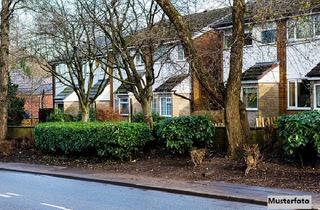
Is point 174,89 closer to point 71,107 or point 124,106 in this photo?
point 124,106

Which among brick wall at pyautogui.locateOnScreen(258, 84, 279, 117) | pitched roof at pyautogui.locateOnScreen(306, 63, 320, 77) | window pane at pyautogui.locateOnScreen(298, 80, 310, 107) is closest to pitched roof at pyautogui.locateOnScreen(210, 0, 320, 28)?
pitched roof at pyautogui.locateOnScreen(306, 63, 320, 77)

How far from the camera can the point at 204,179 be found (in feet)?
52.9

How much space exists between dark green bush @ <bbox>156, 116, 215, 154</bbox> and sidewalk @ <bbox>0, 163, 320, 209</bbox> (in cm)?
232

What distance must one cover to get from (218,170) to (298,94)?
15975 mm

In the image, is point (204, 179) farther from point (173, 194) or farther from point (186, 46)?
point (186, 46)

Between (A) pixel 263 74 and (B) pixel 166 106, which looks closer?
(A) pixel 263 74

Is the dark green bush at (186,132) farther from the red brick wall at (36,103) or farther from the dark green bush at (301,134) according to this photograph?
the red brick wall at (36,103)

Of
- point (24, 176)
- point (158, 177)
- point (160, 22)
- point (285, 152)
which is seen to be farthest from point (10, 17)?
point (285, 152)

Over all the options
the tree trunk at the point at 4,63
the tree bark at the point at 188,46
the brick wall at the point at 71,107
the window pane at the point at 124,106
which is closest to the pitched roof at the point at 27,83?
the brick wall at the point at 71,107

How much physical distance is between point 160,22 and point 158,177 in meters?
8.75

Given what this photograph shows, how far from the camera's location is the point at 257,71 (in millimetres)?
32625

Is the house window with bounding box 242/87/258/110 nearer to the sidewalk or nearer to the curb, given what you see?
the sidewalk

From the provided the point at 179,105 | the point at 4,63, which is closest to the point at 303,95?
the point at 179,105

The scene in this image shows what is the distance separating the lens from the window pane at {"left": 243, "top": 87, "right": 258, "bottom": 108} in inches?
1288
